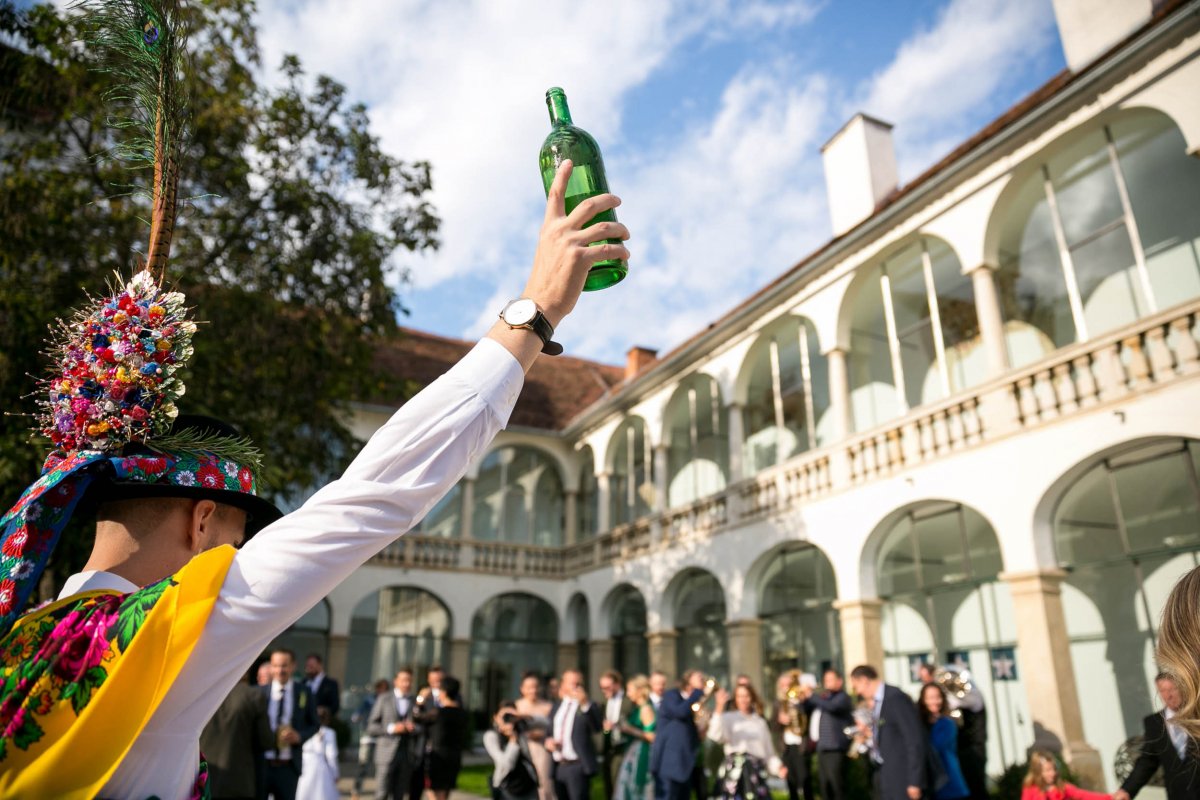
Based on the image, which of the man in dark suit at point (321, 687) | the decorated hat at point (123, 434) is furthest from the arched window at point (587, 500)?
the decorated hat at point (123, 434)

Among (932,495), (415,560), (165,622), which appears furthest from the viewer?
(415,560)

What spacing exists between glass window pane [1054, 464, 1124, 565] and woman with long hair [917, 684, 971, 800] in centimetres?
468

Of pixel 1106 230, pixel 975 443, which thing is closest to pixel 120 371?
pixel 975 443

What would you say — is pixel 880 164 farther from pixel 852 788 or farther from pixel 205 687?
pixel 205 687

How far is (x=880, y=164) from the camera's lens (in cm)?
1648

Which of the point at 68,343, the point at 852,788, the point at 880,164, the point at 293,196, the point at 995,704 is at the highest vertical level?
the point at 880,164

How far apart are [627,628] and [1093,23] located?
16250 millimetres

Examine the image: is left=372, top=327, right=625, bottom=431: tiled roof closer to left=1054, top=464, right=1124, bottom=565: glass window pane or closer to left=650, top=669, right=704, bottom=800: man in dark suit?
left=1054, top=464, right=1124, bottom=565: glass window pane

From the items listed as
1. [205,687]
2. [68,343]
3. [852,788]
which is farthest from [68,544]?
[852,788]

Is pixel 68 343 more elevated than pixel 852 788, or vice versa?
pixel 68 343

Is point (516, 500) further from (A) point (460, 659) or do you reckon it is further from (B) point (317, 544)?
(B) point (317, 544)

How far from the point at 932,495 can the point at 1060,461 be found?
2.02 meters

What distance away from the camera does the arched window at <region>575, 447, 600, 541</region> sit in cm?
2358

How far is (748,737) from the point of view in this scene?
10148mm
